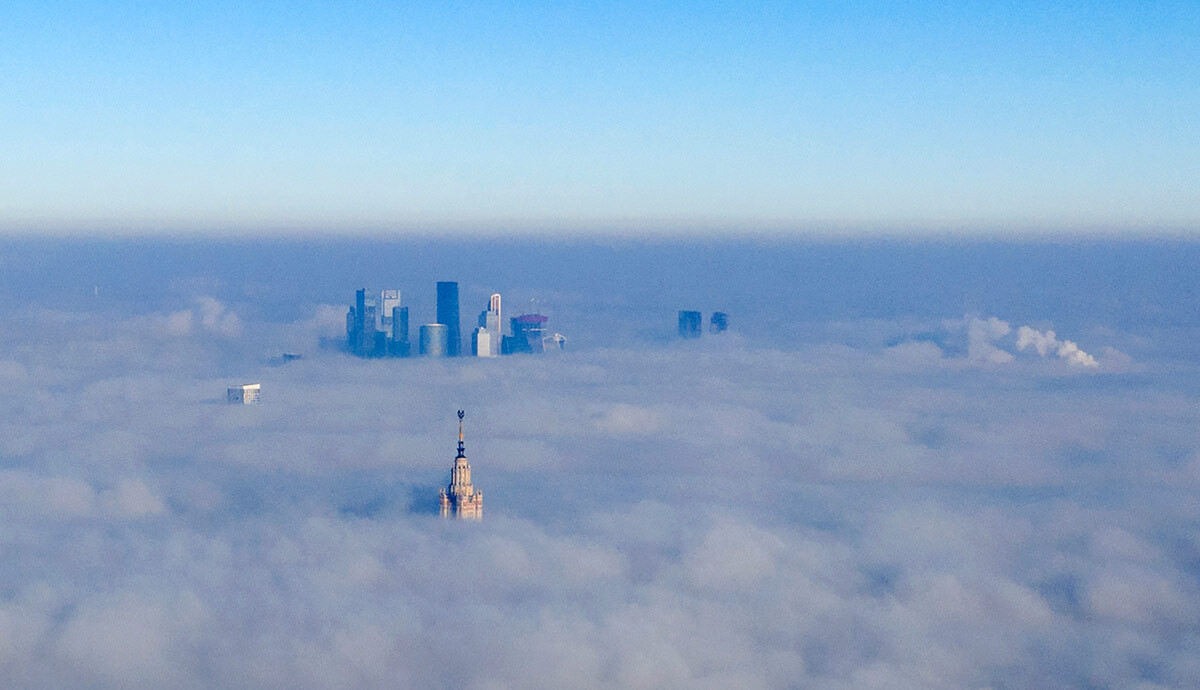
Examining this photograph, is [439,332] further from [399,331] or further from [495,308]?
[495,308]

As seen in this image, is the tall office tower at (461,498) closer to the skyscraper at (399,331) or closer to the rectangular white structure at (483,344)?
the rectangular white structure at (483,344)

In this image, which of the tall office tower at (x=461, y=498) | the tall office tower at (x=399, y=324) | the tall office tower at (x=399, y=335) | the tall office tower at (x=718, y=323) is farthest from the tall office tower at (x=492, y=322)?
the tall office tower at (x=461, y=498)

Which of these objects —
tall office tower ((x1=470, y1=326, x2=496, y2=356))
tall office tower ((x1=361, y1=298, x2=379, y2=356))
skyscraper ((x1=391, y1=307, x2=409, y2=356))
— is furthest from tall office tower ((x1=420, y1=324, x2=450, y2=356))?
tall office tower ((x1=361, y1=298, x2=379, y2=356))

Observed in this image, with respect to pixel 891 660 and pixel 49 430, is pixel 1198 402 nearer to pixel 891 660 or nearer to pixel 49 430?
pixel 891 660

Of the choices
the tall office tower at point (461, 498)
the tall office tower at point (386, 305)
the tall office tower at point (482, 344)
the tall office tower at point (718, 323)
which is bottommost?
the tall office tower at point (461, 498)

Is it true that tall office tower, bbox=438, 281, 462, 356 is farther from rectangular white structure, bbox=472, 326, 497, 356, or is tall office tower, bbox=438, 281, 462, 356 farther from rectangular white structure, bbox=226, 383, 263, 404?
rectangular white structure, bbox=226, 383, 263, 404

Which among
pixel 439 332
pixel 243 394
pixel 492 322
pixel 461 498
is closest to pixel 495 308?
pixel 492 322
